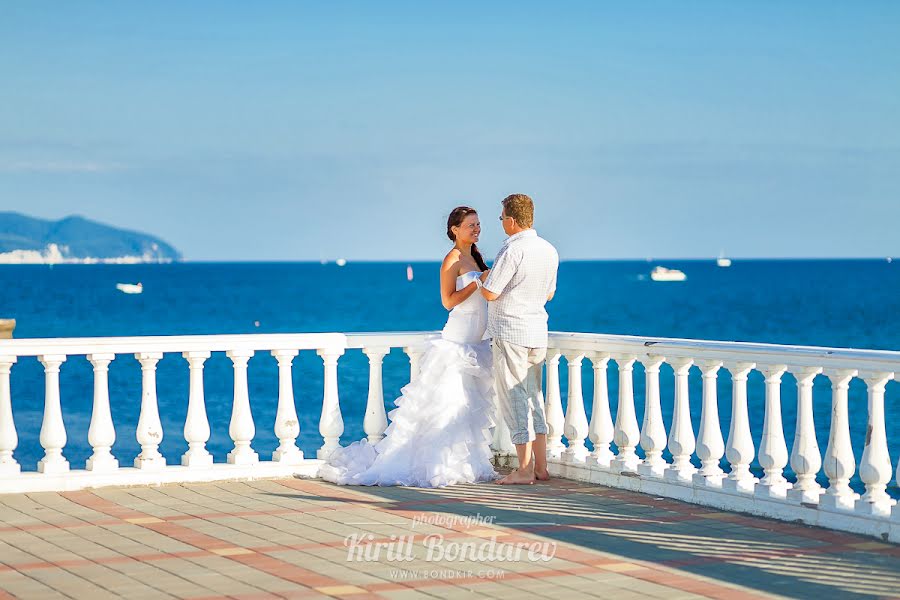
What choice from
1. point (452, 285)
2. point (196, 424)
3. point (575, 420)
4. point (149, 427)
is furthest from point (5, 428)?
point (575, 420)

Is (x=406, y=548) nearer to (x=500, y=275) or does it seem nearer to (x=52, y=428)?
(x=500, y=275)

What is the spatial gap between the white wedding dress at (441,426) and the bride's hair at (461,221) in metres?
0.20

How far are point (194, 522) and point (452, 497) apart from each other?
164 cm

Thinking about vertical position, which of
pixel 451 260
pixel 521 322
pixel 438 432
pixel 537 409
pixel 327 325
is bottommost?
pixel 438 432

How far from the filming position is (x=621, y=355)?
8227 millimetres

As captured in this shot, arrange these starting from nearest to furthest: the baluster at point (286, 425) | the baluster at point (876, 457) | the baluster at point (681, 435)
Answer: the baluster at point (876, 457) < the baluster at point (681, 435) < the baluster at point (286, 425)

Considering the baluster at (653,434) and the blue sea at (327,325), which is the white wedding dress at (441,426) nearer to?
the baluster at (653,434)

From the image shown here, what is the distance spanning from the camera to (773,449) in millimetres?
7129

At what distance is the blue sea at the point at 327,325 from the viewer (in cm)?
3266

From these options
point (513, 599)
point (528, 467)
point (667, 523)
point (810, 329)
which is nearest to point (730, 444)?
point (667, 523)

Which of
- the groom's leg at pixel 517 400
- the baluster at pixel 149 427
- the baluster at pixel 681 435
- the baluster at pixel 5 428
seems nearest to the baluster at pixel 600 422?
the groom's leg at pixel 517 400

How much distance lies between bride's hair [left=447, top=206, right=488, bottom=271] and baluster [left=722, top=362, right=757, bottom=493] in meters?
1.98

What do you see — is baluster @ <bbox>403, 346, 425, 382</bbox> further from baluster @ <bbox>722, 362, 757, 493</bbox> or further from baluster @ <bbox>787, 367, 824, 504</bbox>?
baluster @ <bbox>787, 367, 824, 504</bbox>

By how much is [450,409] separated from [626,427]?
1164mm
